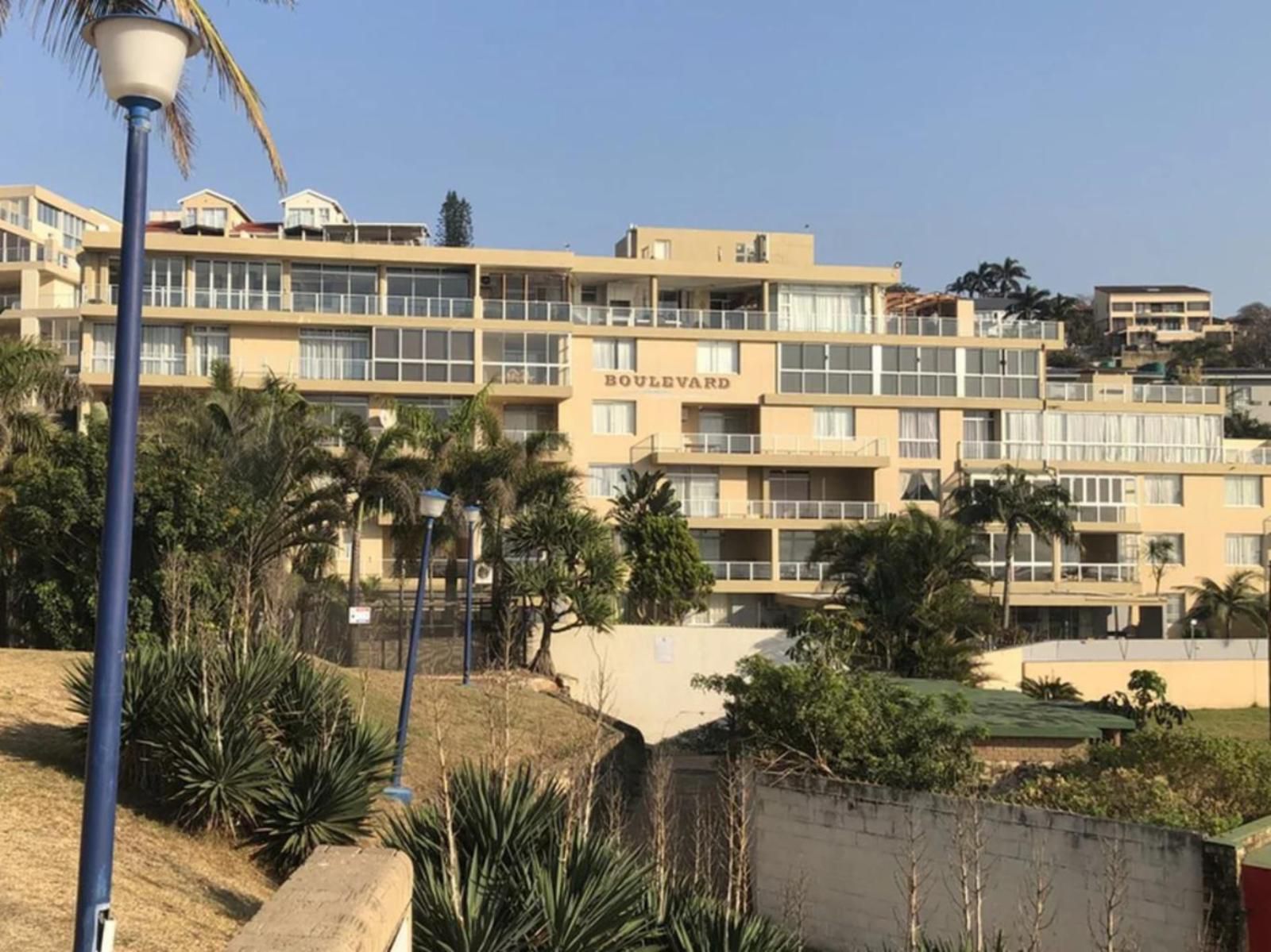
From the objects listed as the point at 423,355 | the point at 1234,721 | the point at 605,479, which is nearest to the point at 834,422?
the point at 605,479

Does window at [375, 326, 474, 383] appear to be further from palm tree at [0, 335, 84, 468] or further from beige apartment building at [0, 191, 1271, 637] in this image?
palm tree at [0, 335, 84, 468]

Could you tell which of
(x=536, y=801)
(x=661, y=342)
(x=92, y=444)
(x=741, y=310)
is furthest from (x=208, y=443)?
(x=741, y=310)

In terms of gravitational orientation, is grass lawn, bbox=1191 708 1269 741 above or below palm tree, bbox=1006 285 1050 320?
below

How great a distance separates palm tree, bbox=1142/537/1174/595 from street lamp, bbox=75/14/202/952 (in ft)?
159

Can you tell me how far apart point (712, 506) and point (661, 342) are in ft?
20.9

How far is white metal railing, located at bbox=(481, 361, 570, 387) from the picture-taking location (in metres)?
44.0

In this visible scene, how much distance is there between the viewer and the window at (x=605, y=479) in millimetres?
44531

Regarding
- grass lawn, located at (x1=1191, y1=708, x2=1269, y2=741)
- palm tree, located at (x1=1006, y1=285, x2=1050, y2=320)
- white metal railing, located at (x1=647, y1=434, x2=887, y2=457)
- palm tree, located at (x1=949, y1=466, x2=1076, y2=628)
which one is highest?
palm tree, located at (x1=1006, y1=285, x2=1050, y2=320)

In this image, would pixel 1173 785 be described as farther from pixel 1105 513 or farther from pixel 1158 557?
pixel 1158 557

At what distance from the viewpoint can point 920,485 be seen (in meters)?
47.0

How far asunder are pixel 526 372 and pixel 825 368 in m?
11.4

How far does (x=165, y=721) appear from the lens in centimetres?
1206

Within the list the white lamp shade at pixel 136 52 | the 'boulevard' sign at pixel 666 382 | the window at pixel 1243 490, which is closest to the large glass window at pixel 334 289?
the 'boulevard' sign at pixel 666 382

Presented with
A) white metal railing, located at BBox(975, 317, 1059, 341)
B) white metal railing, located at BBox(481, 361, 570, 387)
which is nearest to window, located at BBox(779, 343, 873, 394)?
white metal railing, located at BBox(975, 317, 1059, 341)
